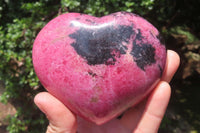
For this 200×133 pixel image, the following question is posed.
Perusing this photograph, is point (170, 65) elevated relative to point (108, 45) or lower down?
lower down

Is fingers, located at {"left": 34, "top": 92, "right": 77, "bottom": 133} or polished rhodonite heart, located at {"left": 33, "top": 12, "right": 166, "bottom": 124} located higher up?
polished rhodonite heart, located at {"left": 33, "top": 12, "right": 166, "bottom": 124}

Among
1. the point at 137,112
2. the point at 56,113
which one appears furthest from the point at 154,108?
the point at 56,113

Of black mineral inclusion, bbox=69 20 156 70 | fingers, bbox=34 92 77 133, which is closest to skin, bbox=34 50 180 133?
fingers, bbox=34 92 77 133

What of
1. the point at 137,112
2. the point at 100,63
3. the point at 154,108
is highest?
the point at 100,63

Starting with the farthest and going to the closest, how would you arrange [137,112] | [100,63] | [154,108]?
[137,112]
[154,108]
[100,63]

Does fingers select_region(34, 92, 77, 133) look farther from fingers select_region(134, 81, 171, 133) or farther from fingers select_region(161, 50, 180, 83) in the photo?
fingers select_region(161, 50, 180, 83)

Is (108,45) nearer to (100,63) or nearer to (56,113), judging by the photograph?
(100,63)

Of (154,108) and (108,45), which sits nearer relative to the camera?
(108,45)

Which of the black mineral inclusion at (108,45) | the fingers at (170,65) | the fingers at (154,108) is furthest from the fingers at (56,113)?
the fingers at (170,65)
